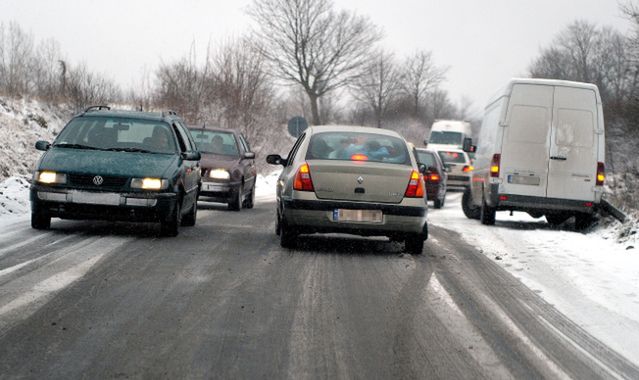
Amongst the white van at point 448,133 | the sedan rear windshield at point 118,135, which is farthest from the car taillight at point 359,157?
the white van at point 448,133

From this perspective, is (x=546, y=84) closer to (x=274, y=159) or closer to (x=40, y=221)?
(x=274, y=159)

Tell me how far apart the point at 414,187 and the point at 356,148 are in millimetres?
902

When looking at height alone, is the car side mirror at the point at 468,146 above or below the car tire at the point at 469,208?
above

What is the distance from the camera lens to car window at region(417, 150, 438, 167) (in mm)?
24906

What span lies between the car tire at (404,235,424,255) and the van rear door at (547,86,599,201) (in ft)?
18.4

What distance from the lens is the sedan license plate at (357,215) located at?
10625 mm

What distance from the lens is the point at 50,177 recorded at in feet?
37.0

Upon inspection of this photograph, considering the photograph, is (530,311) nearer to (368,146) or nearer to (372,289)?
(372,289)

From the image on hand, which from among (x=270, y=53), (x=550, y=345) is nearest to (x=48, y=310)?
(x=550, y=345)

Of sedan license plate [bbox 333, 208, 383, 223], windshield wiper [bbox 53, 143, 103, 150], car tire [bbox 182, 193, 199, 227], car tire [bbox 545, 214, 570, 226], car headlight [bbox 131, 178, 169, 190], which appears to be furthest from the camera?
car tire [bbox 545, 214, 570, 226]

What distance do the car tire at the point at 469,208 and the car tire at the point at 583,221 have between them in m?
3.22

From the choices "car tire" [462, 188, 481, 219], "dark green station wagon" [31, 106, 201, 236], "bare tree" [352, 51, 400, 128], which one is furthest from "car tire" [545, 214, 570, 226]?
"bare tree" [352, 51, 400, 128]

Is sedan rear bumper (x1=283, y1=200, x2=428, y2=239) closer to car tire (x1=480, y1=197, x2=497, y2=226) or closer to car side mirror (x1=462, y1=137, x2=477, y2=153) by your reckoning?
car tire (x1=480, y1=197, x2=497, y2=226)

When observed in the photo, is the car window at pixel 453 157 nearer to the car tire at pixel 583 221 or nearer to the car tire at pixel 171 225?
the car tire at pixel 583 221
